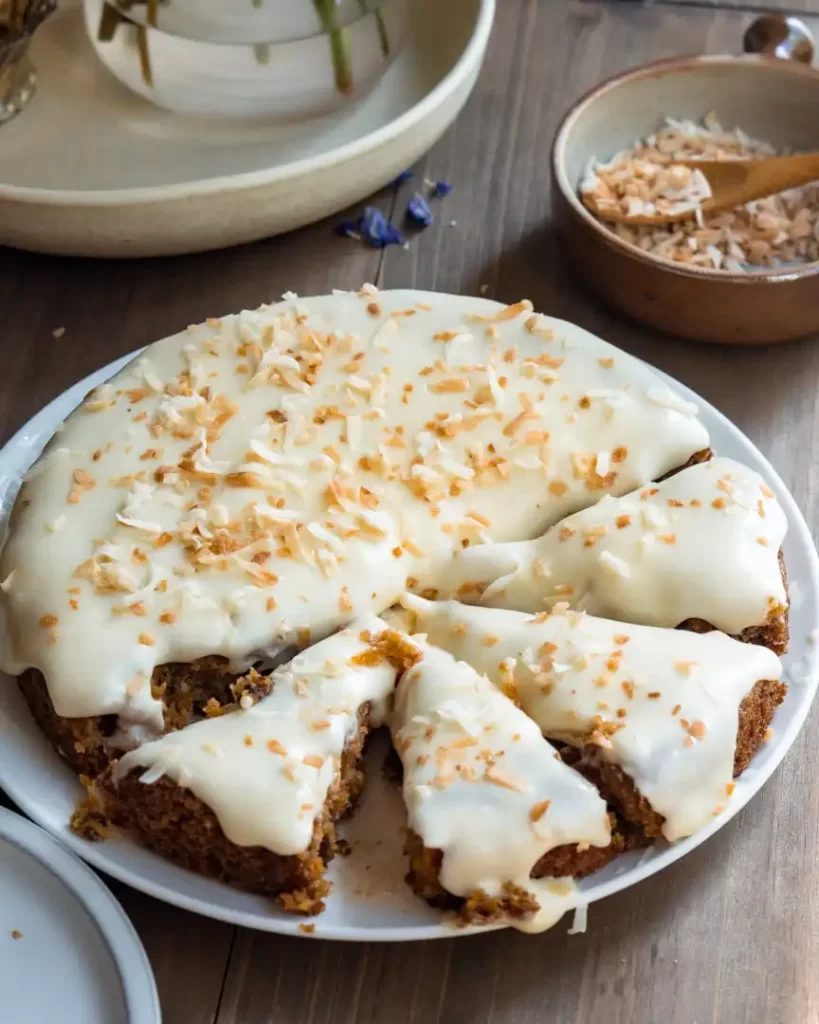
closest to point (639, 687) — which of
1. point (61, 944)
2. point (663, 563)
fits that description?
point (663, 563)

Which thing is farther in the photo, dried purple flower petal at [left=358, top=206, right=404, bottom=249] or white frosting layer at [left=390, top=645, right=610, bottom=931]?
dried purple flower petal at [left=358, top=206, right=404, bottom=249]

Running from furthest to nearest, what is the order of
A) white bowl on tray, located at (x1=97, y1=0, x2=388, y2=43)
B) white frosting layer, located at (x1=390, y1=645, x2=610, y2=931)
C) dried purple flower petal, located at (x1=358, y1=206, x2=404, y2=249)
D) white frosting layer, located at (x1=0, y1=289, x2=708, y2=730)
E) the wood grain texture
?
1. the wood grain texture
2. dried purple flower petal, located at (x1=358, y1=206, x2=404, y2=249)
3. white bowl on tray, located at (x1=97, y1=0, x2=388, y2=43)
4. white frosting layer, located at (x1=0, y1=289, x2=708, y2=730)
5. white frosting layer, located at (x1=390, y1=645, x2=610, y2=931)

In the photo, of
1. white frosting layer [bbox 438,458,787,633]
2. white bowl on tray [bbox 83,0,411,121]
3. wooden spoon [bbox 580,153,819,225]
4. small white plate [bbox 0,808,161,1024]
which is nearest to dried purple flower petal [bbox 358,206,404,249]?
white bowl on tray [bbox 83,0,411,121]

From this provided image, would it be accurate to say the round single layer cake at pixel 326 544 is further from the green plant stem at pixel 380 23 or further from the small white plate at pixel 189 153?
the green plant stem at pixel 380 23

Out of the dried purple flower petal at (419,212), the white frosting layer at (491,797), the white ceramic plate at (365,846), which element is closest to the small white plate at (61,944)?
the white ceramic plate at (365,846)

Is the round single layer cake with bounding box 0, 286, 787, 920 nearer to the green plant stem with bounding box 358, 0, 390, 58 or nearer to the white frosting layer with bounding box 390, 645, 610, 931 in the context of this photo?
the white frosting layer with bounding box 390, 645, 610, 931

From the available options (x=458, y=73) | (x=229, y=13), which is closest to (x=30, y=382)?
(x=229, y=13)

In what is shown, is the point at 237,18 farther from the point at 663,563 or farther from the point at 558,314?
the point at 663,563
